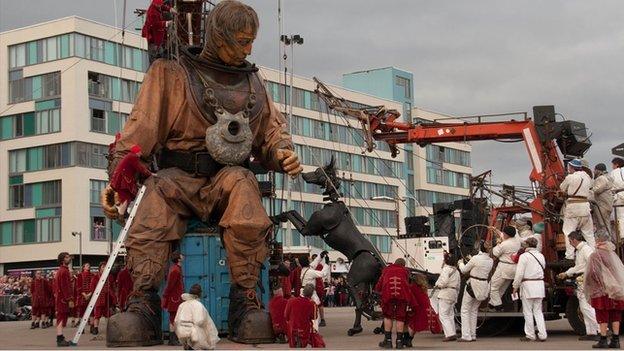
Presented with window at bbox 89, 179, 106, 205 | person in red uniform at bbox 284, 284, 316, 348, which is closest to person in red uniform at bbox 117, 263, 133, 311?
person in red uniform at bbox 284, 284, 316, 348

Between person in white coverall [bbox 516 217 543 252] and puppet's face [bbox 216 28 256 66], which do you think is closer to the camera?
puppet's face [bbox 216 28 256 66]

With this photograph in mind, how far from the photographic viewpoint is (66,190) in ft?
170

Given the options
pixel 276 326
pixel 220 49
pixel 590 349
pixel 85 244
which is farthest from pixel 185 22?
pixel 85 244

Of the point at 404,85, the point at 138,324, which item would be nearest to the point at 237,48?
the point at 138,324

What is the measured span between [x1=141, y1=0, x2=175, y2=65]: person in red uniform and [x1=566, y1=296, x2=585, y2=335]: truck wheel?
780 cm

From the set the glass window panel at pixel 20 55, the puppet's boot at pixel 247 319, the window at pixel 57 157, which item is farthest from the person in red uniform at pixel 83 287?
the glass window panel at pixel 20 55

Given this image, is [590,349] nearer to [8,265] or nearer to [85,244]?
[85,244]

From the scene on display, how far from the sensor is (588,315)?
1495 centimetres

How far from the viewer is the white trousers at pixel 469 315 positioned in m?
15.6

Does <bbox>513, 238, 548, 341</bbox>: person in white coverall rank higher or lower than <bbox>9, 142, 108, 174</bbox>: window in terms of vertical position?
lower

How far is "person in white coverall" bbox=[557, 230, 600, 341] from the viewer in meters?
14.7

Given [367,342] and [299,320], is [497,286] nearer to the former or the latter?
[367,342]

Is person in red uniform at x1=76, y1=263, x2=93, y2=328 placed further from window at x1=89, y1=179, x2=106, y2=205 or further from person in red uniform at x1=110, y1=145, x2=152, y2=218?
window at x1=89, y1=179, x2=106, y2=205

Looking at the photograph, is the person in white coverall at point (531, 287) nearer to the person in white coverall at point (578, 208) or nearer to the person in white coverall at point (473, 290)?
the person in white coverall at point (473, 290)
